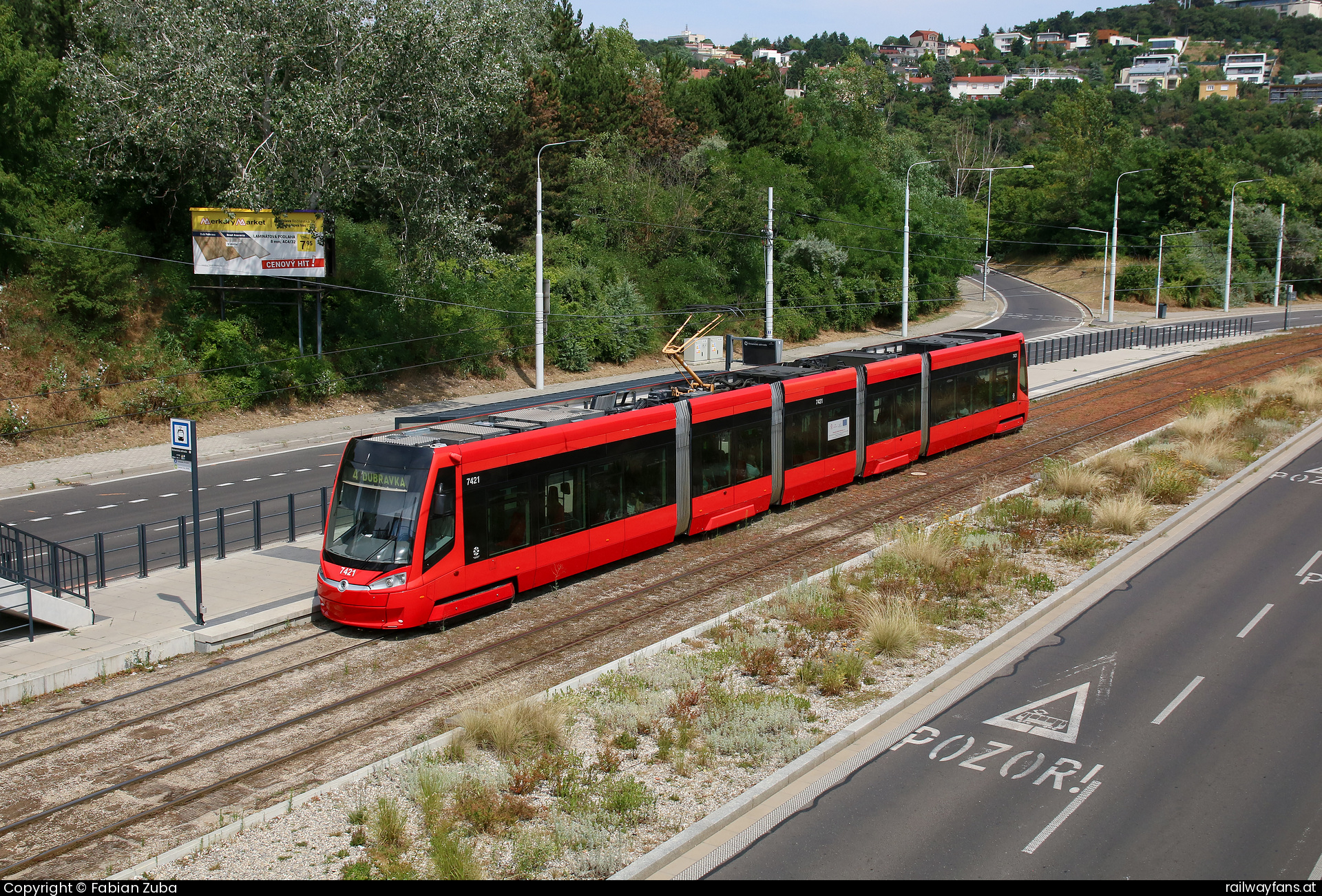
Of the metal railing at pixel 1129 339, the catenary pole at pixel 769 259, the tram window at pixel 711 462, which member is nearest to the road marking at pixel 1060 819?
the tram window at pixel 711 462

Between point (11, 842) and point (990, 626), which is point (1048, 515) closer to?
point (990, 626)

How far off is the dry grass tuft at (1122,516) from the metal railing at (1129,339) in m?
28.9

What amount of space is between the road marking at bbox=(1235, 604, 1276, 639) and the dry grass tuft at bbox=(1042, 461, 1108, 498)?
5.88 m

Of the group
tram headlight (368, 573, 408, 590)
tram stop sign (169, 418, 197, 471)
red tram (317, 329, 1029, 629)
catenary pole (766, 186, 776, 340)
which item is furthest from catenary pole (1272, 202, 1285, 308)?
tram stop sign (169, 418, 197, 471)

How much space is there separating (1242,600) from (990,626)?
13.6 feet

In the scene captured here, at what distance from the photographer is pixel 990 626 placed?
1381cm

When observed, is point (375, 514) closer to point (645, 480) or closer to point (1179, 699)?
point (645, 480)

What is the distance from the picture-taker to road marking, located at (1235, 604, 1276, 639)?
13687 millimetres

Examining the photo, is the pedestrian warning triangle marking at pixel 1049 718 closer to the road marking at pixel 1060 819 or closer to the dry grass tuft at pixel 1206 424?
the road marking at pixel 1060 819

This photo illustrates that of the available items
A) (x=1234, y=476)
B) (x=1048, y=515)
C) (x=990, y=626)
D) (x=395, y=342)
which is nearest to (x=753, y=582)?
(x=990, y=626)

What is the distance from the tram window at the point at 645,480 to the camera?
663 inches

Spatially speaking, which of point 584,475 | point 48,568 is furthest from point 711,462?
point 48,568

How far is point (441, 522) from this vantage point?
13859 mm

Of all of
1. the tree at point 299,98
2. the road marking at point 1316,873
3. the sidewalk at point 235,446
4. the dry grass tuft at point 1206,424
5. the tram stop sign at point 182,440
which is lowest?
the sidewalk at point 235,446
